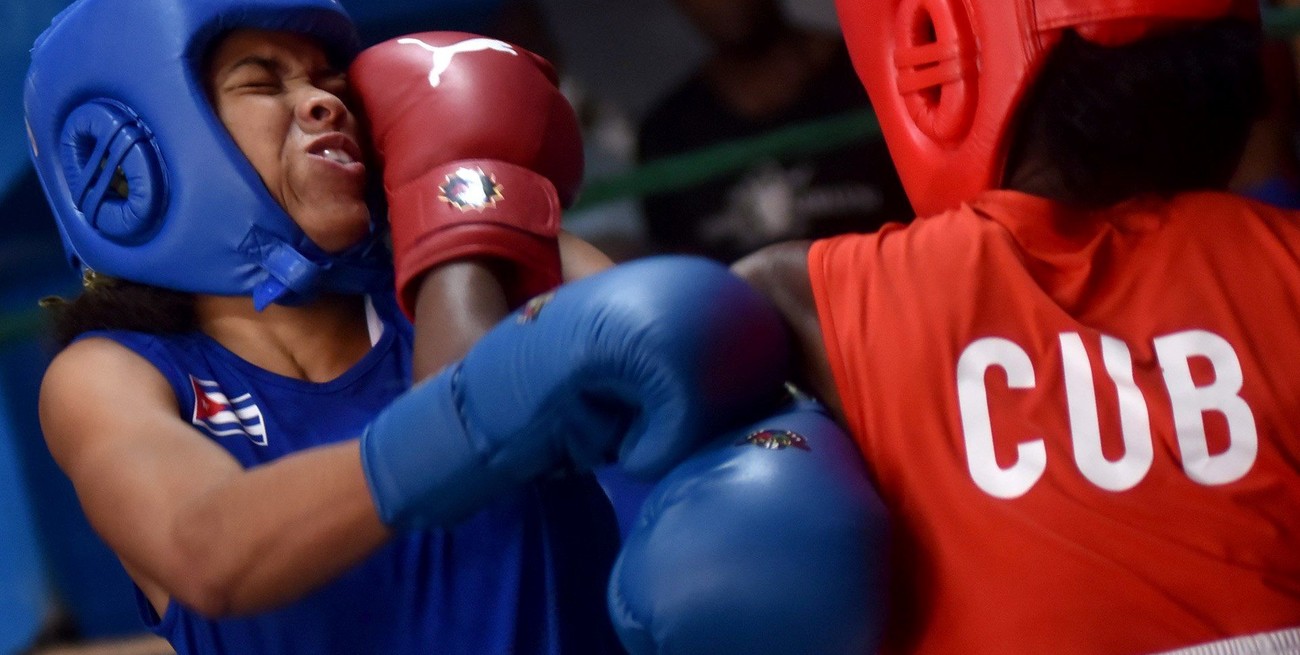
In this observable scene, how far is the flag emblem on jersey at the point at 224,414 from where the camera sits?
1.45 m

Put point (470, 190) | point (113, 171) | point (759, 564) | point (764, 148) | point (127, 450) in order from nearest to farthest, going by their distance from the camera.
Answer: point (759, 564) < point (127, 450) < point (470, 190) < point (113, 171) < point (764, 148)

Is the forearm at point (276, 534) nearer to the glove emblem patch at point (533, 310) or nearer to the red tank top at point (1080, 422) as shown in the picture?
the glove emblem patch at point (533, 310)

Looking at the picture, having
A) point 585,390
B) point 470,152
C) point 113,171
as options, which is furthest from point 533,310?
point 113,171

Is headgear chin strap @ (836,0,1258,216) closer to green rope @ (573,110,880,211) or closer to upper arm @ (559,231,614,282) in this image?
upper arm @ (559,231,614,282)

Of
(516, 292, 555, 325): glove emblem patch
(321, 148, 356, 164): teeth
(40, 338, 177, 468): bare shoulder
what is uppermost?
(321, 148, 356, 164): teeth

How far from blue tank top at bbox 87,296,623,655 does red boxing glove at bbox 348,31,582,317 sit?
20 centimetres

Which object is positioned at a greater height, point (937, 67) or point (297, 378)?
point (937, 67)

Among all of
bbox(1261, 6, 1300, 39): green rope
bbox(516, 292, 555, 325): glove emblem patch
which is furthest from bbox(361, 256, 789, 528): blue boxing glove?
bbox(1261, 6, 1300, 39): green rope

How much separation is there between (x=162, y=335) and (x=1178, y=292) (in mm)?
1040

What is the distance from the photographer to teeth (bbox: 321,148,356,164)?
1536 millimetres

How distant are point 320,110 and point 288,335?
26 centimetres

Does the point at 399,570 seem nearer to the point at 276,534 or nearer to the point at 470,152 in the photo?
the point at 276,534

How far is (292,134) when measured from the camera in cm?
155

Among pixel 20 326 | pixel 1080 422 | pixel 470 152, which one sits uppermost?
pixel 470 152
